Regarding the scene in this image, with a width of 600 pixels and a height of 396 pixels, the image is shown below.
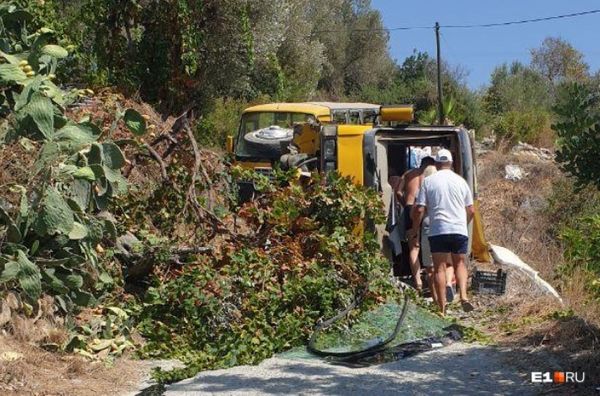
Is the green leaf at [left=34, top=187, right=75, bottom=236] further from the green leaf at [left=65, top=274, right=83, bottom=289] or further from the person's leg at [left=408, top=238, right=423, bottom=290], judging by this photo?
the person's leg at [left=408, top=238, right=423, bottom=290]

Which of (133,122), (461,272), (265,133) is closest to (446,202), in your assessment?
(461,272)

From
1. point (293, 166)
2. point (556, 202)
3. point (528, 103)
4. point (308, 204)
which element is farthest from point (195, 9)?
point (528, 103)

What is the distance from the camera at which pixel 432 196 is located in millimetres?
9164

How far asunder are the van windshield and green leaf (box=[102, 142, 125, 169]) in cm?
560

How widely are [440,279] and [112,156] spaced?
332 cm

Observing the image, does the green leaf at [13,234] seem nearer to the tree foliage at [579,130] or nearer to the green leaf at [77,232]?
the green leaf at [77,232]

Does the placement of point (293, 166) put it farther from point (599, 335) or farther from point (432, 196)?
point (599, 335)

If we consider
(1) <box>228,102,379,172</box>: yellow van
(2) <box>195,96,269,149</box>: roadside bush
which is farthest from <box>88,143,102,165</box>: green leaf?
(2) <box>195,96,269,149</box>: roadside bush

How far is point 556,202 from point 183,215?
9899mm

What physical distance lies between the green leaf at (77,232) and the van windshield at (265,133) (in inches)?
248

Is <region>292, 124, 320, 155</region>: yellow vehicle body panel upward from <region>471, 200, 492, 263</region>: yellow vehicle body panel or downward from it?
upward

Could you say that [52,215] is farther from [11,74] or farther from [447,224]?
[447,224]

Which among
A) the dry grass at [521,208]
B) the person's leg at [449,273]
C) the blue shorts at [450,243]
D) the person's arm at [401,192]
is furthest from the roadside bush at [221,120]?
the blue shorts at [450,243]

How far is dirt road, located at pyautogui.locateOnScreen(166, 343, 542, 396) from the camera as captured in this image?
644 centimetres
